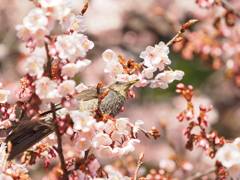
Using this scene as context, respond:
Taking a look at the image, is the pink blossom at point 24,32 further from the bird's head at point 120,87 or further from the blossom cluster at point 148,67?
the bird's head at point 120,87

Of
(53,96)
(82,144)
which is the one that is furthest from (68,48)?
(82,144)

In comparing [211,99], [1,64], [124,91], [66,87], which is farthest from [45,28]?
[211,99]

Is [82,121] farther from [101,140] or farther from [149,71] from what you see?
[149,71]

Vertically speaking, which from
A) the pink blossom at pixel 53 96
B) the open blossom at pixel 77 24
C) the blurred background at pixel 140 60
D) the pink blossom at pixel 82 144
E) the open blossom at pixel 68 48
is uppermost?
the blurred background at pixel 140 60

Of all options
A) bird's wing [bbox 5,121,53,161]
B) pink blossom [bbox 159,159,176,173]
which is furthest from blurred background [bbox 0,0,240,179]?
bird's wing [bbox 5,121,53,161]

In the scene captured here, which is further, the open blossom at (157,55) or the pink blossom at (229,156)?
the open blossom at (157,55)

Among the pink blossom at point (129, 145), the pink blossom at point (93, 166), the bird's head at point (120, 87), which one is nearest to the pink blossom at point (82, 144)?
the pink blossom at point (93, 166)

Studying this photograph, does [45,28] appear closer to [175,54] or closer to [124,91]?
[124,91]
